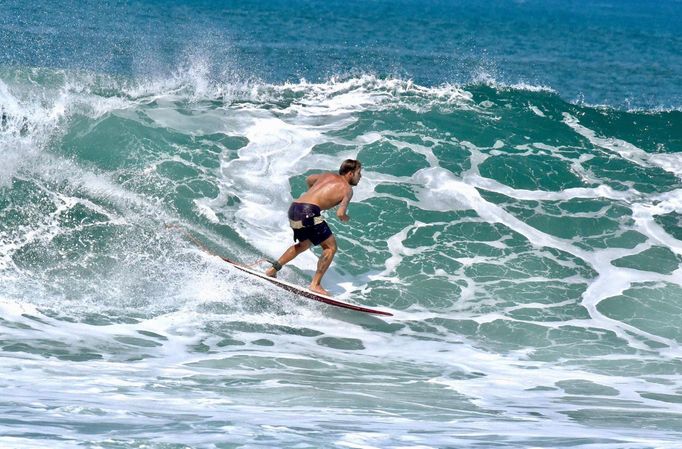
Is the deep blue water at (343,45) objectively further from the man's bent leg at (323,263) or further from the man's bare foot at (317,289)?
the man's bare foot at (317,289)

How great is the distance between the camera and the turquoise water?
8.15 metres

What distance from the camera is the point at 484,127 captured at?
665 inches

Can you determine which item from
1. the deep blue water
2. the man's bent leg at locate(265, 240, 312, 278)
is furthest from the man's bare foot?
the deep blue water

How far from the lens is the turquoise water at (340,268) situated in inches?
321

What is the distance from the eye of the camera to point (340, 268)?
13.0 metres

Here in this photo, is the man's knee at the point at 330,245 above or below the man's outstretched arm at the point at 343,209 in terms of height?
below

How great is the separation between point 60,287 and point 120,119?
15.5ft

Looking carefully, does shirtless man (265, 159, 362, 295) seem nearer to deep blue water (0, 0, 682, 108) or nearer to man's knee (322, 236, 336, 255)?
man's knee (322, 236, 336, 255)

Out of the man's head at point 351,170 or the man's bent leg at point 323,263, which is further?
the man's bent leg at point 323,263

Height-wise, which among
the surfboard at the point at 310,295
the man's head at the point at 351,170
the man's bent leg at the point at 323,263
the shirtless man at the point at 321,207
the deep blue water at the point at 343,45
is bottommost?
the surfboard at the point at 310,295

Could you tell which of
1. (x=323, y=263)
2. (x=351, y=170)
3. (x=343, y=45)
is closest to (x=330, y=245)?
(x=323, y=263)

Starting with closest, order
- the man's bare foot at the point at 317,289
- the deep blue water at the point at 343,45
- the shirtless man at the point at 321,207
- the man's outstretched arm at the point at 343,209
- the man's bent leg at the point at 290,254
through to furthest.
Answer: the man's outstretched arm at the point at 343,209 → the shirtless man at the point at 321,207 → the man's bare foot at the point at 317,289 → the man's bent leg at the point at 290,254 → the deep blue water at the point at 343,45

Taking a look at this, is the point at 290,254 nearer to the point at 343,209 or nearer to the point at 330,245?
the point at 330,245

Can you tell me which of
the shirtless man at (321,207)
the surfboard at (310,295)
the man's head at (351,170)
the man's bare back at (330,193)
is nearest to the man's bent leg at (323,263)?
the shirtless man at (321,207)
